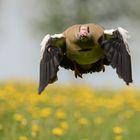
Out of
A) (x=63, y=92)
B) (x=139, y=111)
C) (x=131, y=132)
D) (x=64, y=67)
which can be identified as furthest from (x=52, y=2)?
(x=64, y=67)

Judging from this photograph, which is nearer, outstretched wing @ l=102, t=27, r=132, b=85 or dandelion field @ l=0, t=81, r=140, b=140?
outstretched wing @ l=102, t=27, r=132, b=85

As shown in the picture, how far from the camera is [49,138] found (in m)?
6.08

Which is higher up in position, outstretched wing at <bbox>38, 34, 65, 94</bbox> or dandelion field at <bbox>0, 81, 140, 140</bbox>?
outstretched wing at <bbox>38, 34, 65, 94</bbox>

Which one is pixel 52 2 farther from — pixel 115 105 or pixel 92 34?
pixel 92 34

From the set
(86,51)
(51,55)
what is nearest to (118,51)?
(86,51)

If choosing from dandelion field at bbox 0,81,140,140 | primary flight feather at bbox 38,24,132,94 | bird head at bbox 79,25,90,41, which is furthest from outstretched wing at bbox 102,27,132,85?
dandelion field at bbox 0,81,140,140

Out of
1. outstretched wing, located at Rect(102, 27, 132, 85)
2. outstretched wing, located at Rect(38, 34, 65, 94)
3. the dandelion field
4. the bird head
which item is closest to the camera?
the bird head

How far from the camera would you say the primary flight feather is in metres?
5.14

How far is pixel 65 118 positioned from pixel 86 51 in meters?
2.49

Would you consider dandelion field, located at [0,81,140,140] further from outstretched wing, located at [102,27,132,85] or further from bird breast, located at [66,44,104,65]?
bird breast, located at [66,44,104,65]

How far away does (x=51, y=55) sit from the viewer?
535 centimetres

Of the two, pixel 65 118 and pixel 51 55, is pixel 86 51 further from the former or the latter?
pixel 65 118

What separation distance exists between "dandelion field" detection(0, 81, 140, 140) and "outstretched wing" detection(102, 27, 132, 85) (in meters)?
0.66

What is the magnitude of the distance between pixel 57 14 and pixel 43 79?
22321 mm
